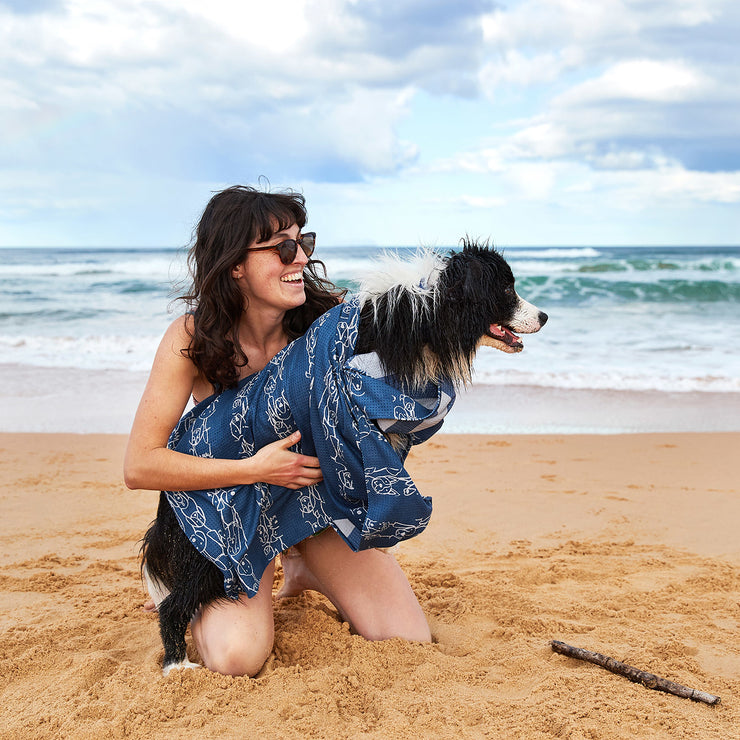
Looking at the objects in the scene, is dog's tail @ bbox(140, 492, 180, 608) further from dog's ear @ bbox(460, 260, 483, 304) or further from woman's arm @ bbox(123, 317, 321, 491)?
dog's ear @ bbox(460, 260, 483, 304)

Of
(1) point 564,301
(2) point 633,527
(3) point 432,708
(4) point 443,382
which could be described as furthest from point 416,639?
(1) point 564,301

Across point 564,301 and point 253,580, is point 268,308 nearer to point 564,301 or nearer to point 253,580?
point 253,580

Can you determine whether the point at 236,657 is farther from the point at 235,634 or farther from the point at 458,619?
the point at 458,619

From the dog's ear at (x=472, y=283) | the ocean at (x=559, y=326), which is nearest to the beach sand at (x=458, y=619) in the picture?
the dog's ear at (x=472, y=283)

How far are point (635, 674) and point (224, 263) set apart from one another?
188 cm

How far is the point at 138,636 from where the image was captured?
2773 millimetres

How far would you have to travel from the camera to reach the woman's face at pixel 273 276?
8.13 feet

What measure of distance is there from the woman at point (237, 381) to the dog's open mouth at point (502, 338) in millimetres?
694

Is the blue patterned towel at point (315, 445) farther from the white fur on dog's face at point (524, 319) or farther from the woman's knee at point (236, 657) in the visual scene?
the white fur on dog's face at point (524, 319)

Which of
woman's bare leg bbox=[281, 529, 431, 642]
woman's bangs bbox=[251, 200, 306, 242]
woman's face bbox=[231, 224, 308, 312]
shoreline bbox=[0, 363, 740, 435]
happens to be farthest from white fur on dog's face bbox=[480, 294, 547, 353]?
shoreline bbox=[0, 363, 740, 435]

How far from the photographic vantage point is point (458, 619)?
9.33ft

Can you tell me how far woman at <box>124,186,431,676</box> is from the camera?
2.36m

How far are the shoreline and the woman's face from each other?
3.65 metres

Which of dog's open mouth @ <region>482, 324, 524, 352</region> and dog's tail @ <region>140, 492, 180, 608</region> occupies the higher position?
dog's open mouth @ <region>482, 324, 524, 352</region>
